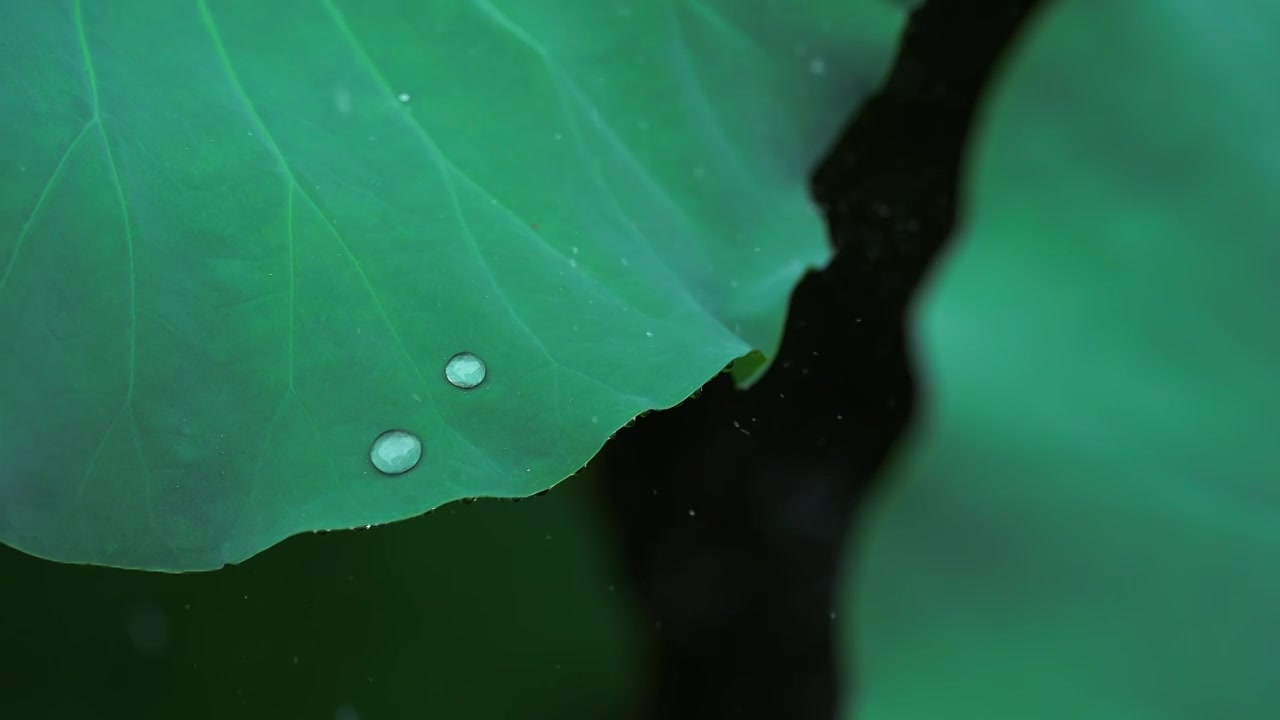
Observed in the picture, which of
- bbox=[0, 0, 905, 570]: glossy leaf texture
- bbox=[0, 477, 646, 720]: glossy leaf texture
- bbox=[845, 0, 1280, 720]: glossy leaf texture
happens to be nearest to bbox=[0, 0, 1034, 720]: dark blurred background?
bbox=[0, 477, 646, 720]: glossy leaf texture

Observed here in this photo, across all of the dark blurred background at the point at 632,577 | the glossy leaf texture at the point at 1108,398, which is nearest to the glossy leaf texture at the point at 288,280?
the dark blurred background at the point at 632,577

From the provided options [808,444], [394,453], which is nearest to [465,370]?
[394,453]

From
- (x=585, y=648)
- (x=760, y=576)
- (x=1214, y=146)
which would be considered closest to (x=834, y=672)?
(x=760, y=576)

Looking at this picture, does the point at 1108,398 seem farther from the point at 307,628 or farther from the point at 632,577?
the point at 307,628

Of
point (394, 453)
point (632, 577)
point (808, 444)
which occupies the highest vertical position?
point (394, 453)

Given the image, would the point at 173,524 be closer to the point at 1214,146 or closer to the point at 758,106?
the point at 758,106

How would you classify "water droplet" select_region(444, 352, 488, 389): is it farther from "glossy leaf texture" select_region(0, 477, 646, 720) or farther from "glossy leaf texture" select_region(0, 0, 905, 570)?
"glossy leaf texture" select_region(0, 477, 646, 720)
